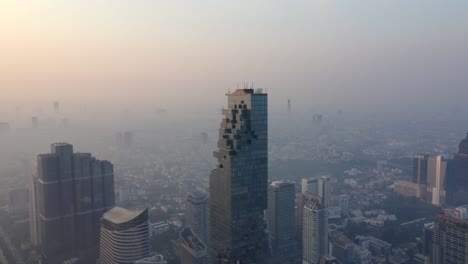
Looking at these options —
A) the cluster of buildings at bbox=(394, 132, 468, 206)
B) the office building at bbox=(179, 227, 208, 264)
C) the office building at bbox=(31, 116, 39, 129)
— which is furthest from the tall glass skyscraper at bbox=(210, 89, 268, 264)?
the cluster of buildings at bbox=(394, 132, 468, 206)

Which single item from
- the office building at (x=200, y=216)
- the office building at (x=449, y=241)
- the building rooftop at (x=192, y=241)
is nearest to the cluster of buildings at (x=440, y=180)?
the office building at (x=449, y=241)

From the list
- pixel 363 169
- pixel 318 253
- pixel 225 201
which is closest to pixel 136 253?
pixel 225 201

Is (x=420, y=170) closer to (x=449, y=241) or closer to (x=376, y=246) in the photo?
(x=376, y=246)

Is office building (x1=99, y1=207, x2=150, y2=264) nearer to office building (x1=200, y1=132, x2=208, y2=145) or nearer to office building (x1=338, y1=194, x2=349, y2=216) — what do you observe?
office building (x1=200, y1=132, x2=208, y2=145)

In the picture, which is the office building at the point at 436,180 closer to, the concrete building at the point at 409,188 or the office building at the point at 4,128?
the concrete building at the point at 409,188

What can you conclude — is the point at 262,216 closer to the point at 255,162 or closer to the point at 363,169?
the point at 255,162

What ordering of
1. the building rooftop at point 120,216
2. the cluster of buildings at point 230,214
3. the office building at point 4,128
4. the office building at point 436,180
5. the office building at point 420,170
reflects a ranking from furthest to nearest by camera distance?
the office building at point 420,170 → the office building at point 436,180 → the office building at point 4,128 → the building rooftop at point 120,216 → the cluster of buildings at point 230,214
